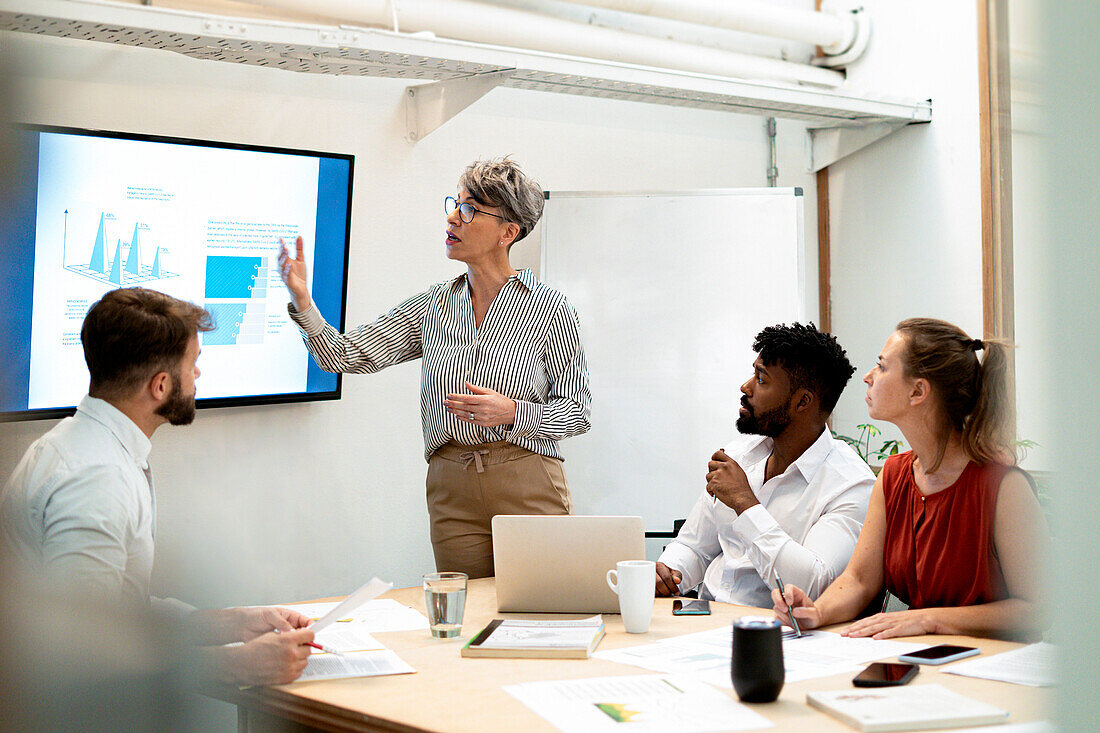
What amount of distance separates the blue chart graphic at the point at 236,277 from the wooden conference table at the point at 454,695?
5.45 feet

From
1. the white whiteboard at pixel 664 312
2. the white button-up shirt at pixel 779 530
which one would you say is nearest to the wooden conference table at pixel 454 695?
the white button-up shirt at pixel 779 530

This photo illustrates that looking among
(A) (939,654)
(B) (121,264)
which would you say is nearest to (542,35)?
(B) (121,264)

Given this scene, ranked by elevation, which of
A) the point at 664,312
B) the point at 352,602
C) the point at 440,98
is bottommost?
the point at 352,602

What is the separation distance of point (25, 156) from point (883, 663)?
1.41 metres

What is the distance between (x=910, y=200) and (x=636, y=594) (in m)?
2.77

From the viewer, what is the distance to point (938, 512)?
1837 millimetres

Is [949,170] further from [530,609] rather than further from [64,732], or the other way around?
[64,732]

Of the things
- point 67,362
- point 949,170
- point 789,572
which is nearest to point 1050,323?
point 789,572

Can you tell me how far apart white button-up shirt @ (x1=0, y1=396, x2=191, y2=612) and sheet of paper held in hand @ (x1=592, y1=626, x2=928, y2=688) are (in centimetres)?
78

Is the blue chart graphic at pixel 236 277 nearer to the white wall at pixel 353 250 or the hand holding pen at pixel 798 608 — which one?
the white wall at pixel 353 250

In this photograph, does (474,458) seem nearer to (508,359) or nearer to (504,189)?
(508,359)

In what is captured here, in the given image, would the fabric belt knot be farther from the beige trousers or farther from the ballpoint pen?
the ballpoint pen

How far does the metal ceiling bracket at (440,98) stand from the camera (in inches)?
121

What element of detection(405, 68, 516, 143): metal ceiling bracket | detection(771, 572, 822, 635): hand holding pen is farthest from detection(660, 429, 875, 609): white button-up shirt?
detection(405, 68, 516, 143): metal ceiling bracket
